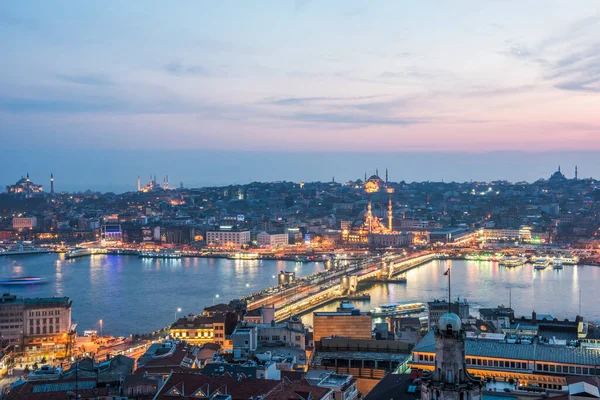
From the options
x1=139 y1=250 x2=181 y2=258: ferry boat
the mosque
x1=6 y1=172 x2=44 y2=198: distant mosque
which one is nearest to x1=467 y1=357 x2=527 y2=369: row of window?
x1=139 y1=250 x2=181 y2=258: ferry boat

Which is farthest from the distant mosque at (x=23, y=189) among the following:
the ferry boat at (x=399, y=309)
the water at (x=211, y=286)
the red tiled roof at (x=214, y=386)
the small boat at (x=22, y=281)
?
the red tiled roof at (x=214, y=386)

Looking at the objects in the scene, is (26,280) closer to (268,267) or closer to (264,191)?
(268,267)

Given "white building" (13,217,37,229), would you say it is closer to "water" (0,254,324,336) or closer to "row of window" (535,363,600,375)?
"water" (0,254,324,336)

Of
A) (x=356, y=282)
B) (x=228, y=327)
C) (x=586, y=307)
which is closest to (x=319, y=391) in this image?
(x=228, y=327)

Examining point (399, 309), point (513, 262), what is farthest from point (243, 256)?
point (399, 309)

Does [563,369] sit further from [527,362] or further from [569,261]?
[569,261]
